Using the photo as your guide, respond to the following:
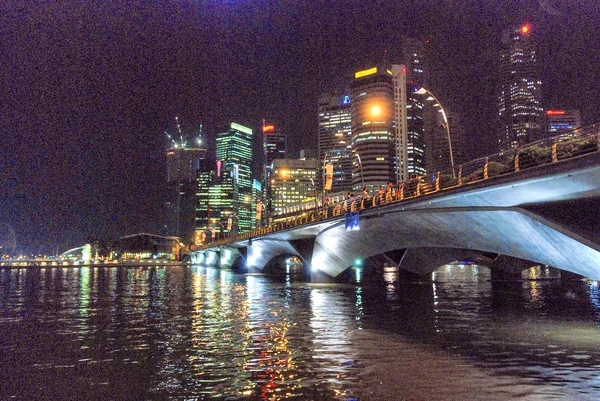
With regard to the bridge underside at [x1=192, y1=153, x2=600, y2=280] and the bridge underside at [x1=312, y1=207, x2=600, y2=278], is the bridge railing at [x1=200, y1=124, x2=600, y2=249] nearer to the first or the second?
the bridge underside at [x1=192, y1=153, x2=600, y2=280]

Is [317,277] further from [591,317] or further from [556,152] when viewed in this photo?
[556,152]

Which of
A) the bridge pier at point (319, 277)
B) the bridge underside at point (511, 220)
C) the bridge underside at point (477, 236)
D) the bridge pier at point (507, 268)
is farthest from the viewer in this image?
the bridge pier at point (507, 268)

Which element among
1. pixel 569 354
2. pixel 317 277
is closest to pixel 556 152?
pixel 569 354

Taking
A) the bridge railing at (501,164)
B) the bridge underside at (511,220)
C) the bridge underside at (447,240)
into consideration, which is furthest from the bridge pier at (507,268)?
the bridge railing at (501,164)

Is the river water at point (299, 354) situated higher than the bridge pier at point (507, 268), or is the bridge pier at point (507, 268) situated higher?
the bridge pier at point (507, 268)

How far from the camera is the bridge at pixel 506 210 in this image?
2631 cm

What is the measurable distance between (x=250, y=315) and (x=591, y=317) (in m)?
20.4

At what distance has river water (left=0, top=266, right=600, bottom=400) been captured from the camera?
556 inches

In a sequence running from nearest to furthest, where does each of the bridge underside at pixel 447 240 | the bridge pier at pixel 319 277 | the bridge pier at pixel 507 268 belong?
the bridge underside at pixel 447 240, the bridge pier at pixel 319 277, the bridge pier at pixel 507 268

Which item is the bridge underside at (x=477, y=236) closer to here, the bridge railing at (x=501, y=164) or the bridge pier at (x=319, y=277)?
the bridge railing at (x=501, y=164)

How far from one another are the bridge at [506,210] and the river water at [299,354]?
4.52 metres

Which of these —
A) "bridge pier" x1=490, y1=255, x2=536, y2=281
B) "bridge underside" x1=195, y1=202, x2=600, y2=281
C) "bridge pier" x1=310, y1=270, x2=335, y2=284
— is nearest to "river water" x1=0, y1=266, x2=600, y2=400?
"bridge underside" x1=195, y1=202, x2=600, y2=281

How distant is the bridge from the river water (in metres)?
4.52

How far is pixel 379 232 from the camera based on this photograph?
52375 mm
